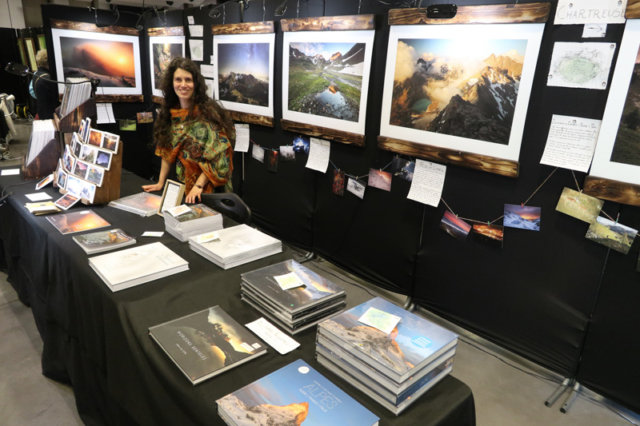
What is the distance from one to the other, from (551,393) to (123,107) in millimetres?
4931

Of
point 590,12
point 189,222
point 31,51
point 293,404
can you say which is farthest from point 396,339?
point 31,51

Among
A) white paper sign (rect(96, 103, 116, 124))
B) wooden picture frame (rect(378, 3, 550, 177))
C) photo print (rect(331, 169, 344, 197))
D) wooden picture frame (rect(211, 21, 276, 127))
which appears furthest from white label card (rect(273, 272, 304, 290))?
white paper sign (rect(96, 103, 116, 124))

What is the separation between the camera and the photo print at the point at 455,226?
2.33 meters

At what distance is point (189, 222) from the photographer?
1704 mm

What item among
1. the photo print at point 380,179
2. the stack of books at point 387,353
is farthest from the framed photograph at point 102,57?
the stack of books at point 387,353

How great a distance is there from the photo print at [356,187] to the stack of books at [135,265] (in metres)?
1.60

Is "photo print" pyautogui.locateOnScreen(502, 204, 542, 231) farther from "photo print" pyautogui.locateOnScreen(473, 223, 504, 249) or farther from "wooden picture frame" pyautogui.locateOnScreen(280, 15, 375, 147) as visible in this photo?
"wooden picture frame" pyautogui.locateOnScreen(280, 15, 375, 147)

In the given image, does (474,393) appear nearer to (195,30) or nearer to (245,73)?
(245,73)

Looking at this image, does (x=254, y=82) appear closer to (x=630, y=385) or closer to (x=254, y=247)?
(x=254, y=247)

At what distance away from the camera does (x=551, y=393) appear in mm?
2062

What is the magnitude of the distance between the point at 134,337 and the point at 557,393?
205cm

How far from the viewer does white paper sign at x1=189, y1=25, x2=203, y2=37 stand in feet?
13.0

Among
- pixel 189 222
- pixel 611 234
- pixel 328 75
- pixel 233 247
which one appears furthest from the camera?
pixel 328 75

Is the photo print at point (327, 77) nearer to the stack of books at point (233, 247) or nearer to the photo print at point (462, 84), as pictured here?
the photo print at point (462, 84)
